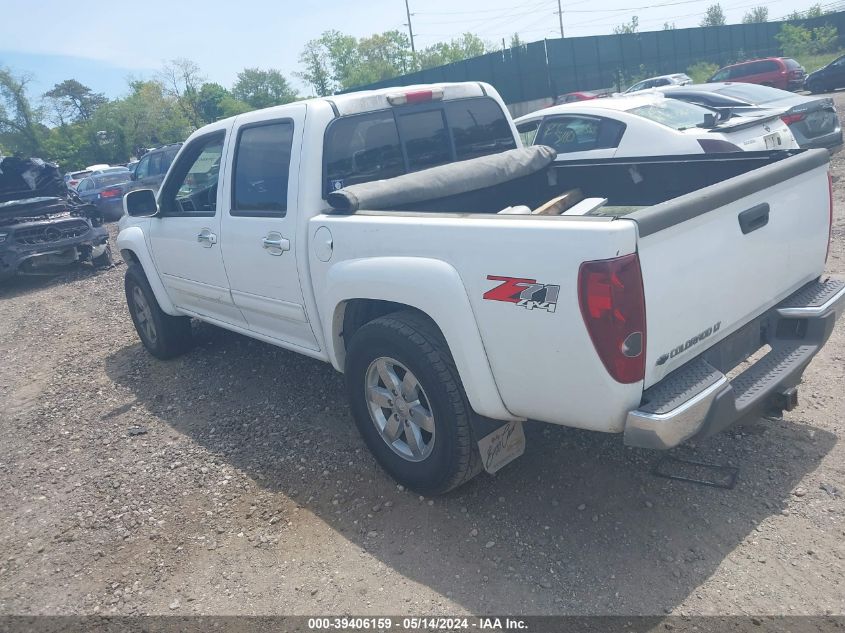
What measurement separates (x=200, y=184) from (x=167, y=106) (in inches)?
2643

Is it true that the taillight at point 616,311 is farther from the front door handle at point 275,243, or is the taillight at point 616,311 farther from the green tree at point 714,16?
the green tree at point 714,16

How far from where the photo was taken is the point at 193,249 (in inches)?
200

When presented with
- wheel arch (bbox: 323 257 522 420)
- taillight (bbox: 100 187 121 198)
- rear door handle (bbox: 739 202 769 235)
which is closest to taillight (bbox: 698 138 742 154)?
rear door handle (bbox: 739 202 769 235)

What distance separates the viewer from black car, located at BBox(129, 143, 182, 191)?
51.1 feet

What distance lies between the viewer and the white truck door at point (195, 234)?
4.82 metres

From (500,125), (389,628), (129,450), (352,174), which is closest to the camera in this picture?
(389,628)

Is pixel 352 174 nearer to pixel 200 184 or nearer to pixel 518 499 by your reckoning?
pixel 200 184

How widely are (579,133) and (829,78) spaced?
76.4 feet

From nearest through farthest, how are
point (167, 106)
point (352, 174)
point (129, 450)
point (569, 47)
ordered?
point (352, 174)
point (129, 450)
point (569, 47)
point (167, 106)

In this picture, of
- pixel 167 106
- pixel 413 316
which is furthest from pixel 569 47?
pixel 167 106

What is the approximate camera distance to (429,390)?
3.20 metres

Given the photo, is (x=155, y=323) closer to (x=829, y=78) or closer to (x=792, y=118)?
(x=792, y=118)

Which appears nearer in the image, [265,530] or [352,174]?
[265,530]

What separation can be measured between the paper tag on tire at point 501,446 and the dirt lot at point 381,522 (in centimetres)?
28
